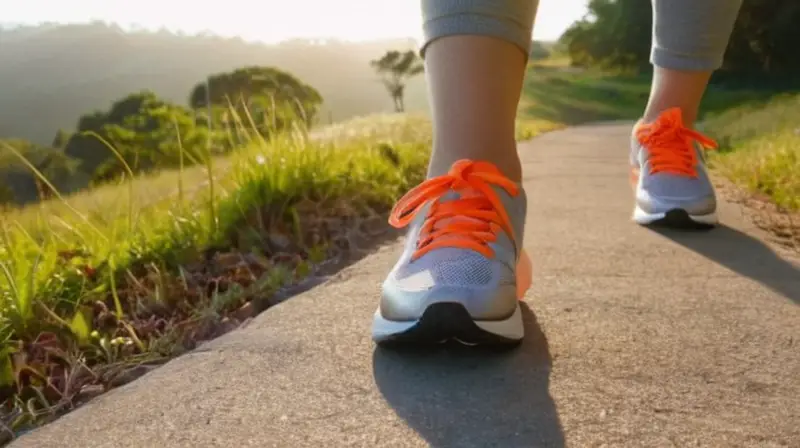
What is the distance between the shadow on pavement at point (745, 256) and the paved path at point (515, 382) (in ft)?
0.08

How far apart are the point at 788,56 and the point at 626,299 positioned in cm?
1745

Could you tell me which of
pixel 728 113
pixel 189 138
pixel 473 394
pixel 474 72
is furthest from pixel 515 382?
pixel 728 113

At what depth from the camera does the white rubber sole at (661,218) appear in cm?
208

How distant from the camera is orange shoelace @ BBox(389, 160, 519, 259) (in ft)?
3.89

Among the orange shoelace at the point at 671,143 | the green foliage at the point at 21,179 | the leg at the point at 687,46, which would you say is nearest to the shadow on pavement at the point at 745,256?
the orange shoelace at the point at 671,143

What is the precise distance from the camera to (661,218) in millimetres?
2082

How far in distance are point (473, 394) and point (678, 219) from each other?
1279mm

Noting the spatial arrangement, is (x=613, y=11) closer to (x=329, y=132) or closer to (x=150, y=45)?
(x=329, y=132)

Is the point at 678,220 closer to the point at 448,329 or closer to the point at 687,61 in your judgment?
the point at 687,61

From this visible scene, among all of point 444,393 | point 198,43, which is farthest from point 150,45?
point 444,393

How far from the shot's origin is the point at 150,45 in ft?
117

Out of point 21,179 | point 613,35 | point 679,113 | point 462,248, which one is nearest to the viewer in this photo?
point 462,248

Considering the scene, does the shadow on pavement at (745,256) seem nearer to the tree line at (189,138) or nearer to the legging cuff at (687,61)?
the legging cuff at (687,61)

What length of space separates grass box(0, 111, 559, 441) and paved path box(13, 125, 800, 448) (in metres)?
0.14
